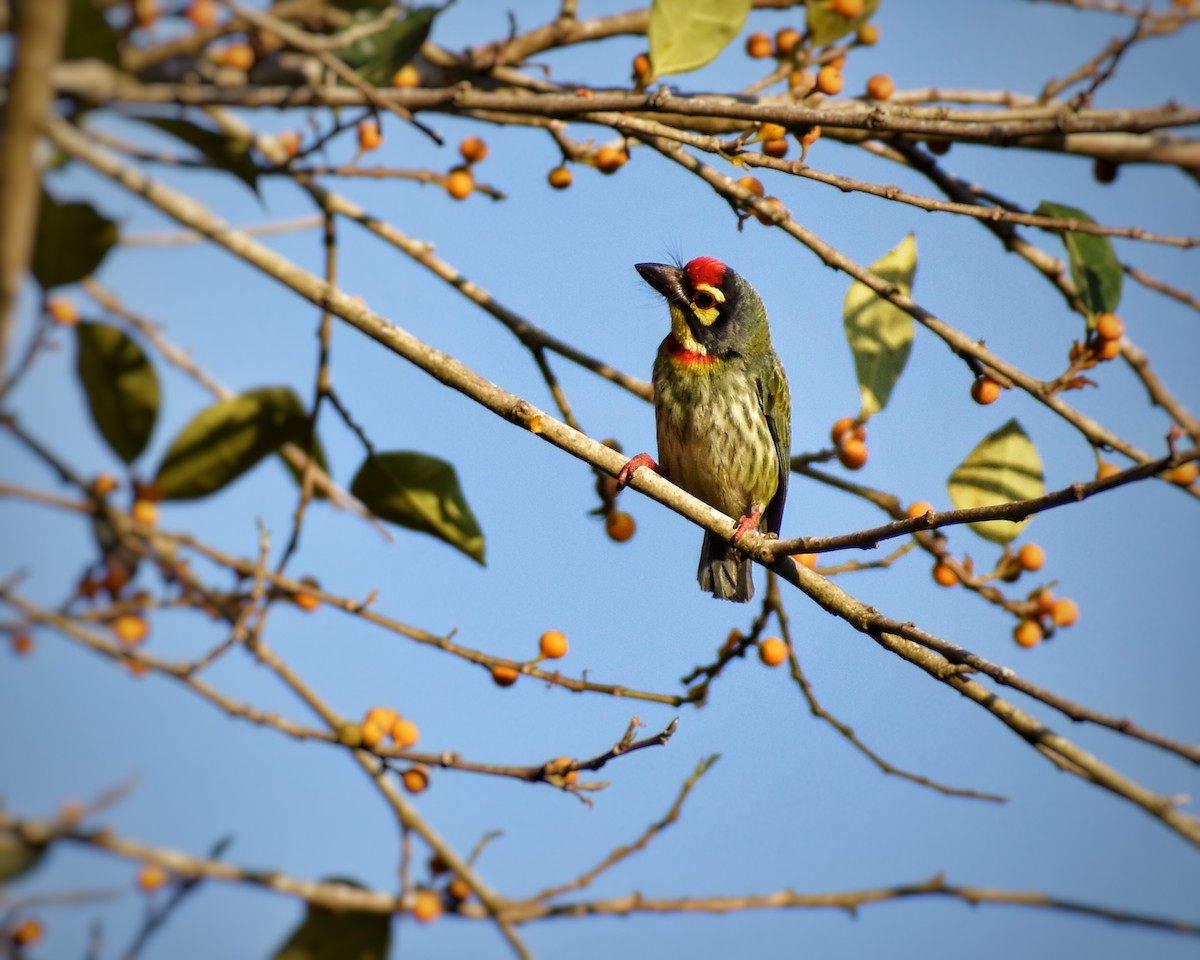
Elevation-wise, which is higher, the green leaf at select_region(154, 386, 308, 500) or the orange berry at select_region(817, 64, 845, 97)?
the orange berry at select_region(817, 64, 845, 97)

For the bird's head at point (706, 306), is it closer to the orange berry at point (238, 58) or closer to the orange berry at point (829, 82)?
the orange berry at point (829, 82)

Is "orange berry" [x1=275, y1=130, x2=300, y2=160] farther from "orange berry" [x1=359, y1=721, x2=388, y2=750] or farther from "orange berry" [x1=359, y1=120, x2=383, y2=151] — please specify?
"orange berry" [x1=359, y1=721, x2=388, y2=750]

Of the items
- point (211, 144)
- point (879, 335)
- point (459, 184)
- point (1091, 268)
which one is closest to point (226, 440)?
point (211, 144)

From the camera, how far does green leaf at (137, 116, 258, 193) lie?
2.28 meters

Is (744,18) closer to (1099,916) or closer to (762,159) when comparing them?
(762,159)

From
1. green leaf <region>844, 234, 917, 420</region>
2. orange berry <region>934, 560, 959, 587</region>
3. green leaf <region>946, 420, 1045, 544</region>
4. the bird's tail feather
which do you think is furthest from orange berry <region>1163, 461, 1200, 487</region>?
the bird's tail feather

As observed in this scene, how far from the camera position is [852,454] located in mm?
2908

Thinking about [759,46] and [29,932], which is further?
[759,46]

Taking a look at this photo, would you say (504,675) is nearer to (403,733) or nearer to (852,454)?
(403,733)

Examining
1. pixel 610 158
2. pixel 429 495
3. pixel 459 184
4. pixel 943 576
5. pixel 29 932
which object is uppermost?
pixel 610 158

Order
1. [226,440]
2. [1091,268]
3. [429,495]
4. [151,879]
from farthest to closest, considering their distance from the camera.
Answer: [1091,268]
[429,495]
[226,440]
[151,879]

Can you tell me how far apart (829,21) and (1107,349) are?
1060 millimetres

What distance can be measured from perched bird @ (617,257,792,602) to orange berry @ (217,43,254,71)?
1387 millimetres

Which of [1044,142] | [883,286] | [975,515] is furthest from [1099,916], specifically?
[1044,142]
